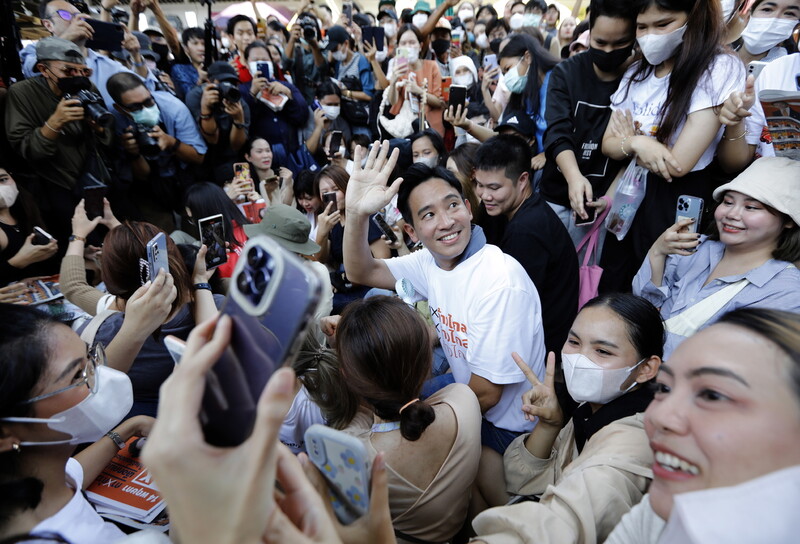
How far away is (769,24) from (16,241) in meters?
5.17

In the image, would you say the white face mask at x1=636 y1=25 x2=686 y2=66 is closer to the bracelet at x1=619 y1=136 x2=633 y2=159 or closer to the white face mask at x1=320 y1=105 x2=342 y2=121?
the bracelet at x1=619 y1=136 x2=633 y2=159

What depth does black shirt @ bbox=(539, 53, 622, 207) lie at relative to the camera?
9.05 feet

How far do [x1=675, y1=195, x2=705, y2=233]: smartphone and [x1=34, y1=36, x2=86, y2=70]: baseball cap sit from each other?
4552 mm

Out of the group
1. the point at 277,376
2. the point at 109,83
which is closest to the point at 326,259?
the point at 109,83

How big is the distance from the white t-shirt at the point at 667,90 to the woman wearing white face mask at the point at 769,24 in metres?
0.77

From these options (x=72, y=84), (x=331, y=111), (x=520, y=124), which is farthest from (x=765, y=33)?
(x=72, y=84)

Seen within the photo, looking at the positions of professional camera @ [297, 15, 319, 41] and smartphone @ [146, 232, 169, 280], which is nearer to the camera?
smartphone @ [146, 232, 169, 280]

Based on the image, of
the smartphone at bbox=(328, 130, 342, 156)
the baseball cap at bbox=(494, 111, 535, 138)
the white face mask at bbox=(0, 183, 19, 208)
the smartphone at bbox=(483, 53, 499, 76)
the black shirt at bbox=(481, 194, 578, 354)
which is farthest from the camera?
the smartphone at bbox=(483, 53, 499, 76)

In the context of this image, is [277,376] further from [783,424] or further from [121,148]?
[121,148]

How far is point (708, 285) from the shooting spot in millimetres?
2100

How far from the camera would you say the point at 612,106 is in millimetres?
2674

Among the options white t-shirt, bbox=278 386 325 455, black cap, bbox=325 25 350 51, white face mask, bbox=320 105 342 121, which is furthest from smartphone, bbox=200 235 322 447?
black cap, bbox=325 25 350 51

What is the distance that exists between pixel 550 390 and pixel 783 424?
951 mm

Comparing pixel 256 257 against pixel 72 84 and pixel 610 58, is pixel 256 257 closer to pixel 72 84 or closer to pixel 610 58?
pixel 610 58
